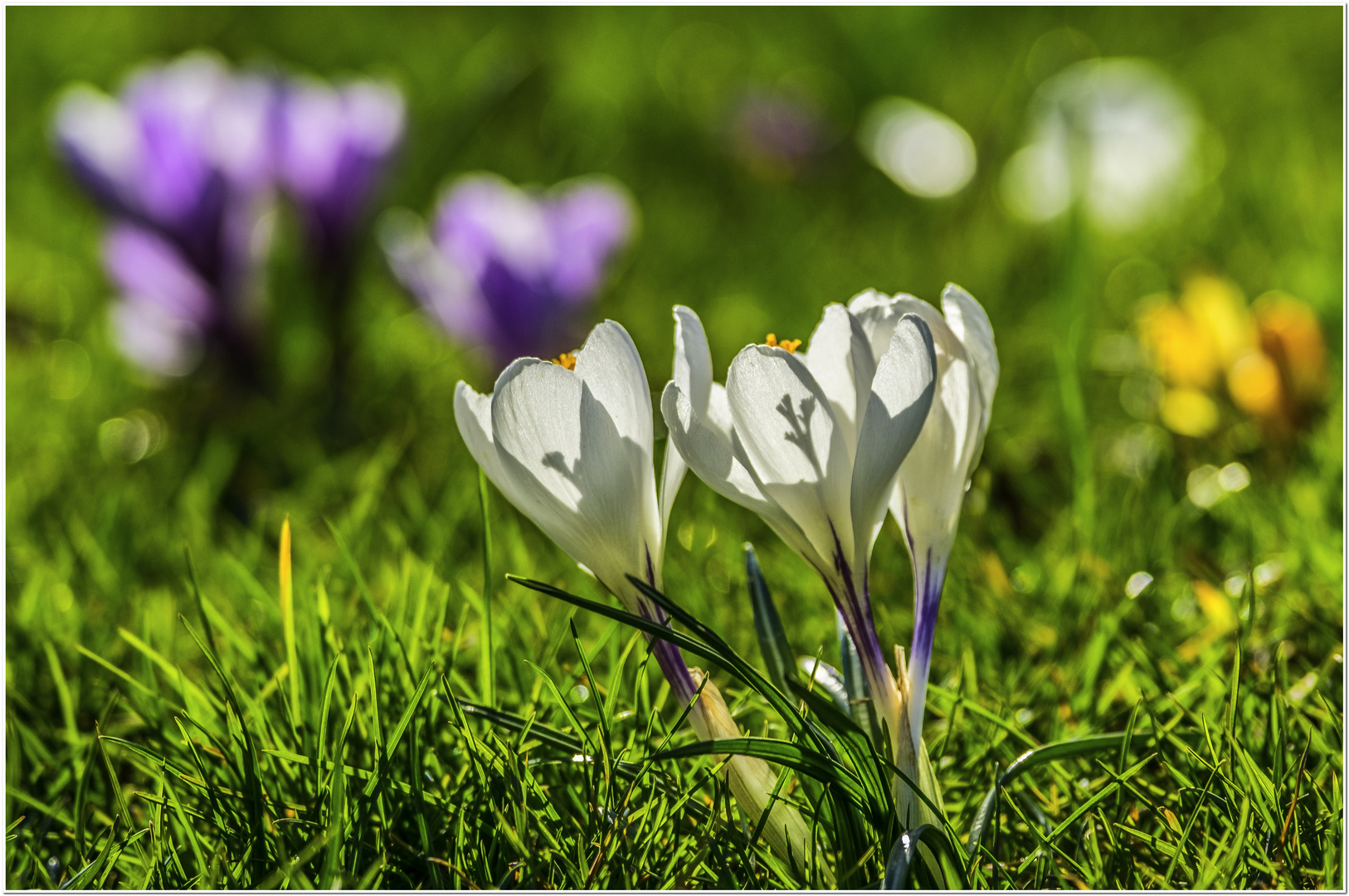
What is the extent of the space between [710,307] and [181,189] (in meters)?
0.80

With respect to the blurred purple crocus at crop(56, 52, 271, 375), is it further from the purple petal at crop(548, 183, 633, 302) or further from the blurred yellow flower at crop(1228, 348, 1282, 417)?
the blurred yellow flower at crop(1228, 348, 1282, 417)

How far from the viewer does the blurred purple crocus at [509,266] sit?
1367mm

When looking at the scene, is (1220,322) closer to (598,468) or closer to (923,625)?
(923,625)

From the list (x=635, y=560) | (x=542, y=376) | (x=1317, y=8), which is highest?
(x=1317, y=8)

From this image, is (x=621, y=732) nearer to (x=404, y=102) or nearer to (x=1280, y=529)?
(x=1280, y=529)

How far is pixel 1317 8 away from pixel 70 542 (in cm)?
301

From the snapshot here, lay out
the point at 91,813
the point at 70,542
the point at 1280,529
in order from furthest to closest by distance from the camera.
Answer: the point at 70,542, the point at 1280,529, the point at 91,813

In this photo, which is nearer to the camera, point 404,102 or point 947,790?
point 947,790

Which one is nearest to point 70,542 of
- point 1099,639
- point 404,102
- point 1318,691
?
point 404,102

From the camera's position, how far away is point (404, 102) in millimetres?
1423

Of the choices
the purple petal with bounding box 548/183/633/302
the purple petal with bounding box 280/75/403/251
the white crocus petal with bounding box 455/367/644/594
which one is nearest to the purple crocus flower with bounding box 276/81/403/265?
the purple petal with bounding box 280/75/403/251

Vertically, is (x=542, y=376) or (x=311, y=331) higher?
(x=542, y=376)

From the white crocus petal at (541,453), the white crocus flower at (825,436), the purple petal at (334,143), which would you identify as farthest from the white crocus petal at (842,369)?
the purple petal at (334,143)

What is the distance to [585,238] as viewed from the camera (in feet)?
4.54
